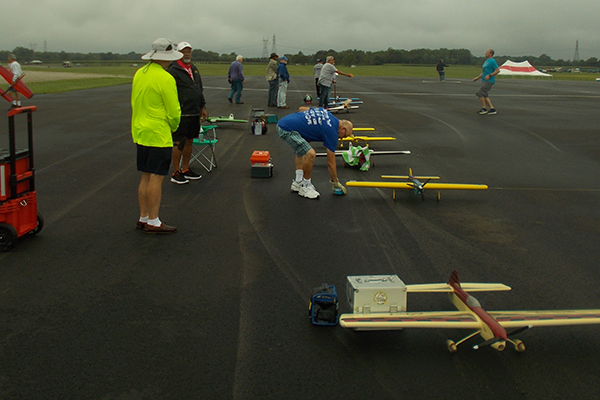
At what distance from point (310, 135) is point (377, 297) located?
4055mm

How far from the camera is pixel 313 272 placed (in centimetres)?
467

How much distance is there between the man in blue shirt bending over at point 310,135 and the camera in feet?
23.1

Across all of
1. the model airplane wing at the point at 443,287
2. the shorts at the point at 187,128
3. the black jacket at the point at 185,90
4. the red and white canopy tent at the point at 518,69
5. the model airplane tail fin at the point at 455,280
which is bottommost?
the model airplane wing at the point at 443,287

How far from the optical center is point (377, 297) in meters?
3.59

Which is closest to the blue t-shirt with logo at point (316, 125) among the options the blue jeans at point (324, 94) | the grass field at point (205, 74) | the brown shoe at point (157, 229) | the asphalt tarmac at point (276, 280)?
the asphalt tarmac at point (276, 280)

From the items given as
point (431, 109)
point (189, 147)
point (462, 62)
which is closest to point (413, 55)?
point (462, 62)

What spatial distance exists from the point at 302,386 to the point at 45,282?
2.73m

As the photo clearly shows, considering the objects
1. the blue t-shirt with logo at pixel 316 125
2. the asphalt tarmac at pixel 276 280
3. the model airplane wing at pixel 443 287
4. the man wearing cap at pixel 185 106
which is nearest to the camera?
the asphalt tarmac at pixel 276 280

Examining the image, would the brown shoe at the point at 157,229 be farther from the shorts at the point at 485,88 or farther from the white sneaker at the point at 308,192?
the shorts at the point at 485,88

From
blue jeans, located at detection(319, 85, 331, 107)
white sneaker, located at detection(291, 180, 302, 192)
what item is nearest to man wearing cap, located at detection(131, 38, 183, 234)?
white sneaker, located at detection(291, 180, 302, 192)

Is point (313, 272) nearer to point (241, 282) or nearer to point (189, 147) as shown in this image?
point (241, 282)

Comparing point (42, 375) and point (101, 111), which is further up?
point (101, 111)

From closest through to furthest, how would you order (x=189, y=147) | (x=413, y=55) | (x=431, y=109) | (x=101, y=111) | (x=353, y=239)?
(x=353, y=239), (x=189, y=147), (x=101, y=111), (x=431, y=109), (x=413, y=55)

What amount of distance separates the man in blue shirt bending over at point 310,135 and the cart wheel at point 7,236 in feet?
12.6
